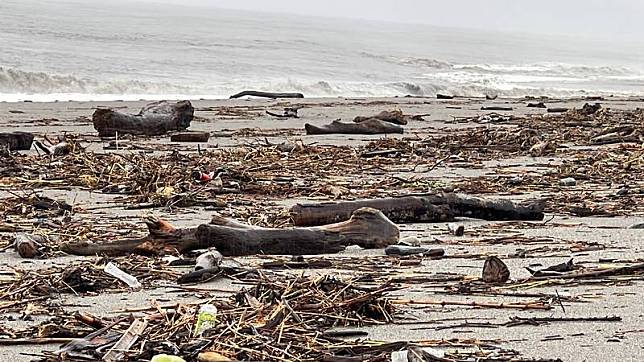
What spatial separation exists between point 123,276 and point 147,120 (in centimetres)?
813

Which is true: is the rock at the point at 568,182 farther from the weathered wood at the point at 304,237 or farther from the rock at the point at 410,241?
the weathered wood at the point at 304,237

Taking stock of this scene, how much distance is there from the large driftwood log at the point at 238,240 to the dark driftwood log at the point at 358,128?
24.6 feet

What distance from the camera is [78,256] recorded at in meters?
4.16

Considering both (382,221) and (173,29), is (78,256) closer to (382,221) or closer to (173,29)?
(382,221)

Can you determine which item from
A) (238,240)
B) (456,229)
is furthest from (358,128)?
(238,240)

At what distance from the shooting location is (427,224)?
17.0 ft

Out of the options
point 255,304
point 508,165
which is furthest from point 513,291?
point 508,165

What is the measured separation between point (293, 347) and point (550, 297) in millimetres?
1173

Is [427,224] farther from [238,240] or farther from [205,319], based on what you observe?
[205,319]

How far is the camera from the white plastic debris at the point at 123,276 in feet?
11.4

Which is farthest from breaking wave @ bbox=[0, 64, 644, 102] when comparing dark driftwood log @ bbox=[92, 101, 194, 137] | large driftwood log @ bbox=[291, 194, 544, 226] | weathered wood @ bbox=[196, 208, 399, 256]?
weathered wood @ bbox=[196, 208, 399, 256]

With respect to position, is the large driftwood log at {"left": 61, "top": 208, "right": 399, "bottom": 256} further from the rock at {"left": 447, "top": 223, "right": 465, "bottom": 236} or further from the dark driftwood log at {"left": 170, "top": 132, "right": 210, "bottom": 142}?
the dark driftwood log at {"left": 170, "top": 132, "right": 210, "bottom": 142}

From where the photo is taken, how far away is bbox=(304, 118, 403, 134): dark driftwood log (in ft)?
38.8

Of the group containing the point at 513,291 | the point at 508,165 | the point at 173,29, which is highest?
the point at 513,291
